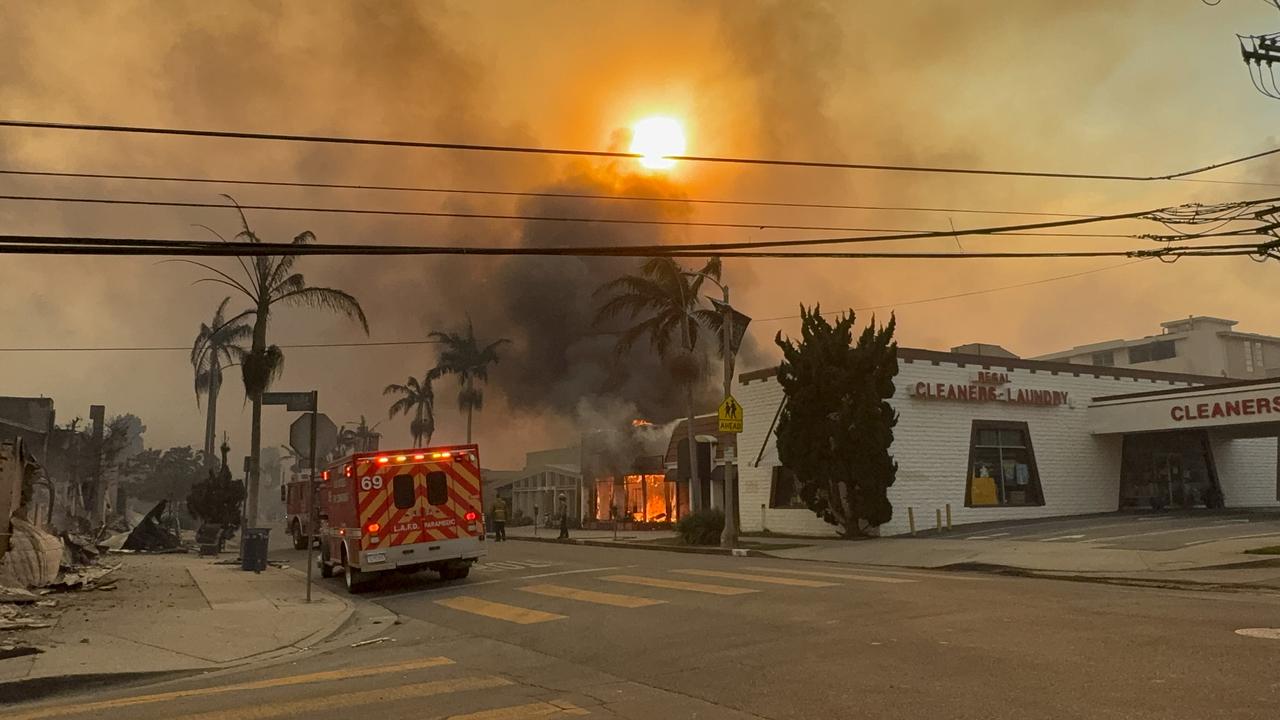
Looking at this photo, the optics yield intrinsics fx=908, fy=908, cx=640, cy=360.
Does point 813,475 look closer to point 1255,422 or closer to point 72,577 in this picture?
point 1255,422

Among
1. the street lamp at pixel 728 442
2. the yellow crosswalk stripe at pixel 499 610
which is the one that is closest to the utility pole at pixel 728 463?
the street lamp at pixel 728 442

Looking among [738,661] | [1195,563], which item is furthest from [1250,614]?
[1195,563]

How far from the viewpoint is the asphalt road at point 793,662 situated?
624cm

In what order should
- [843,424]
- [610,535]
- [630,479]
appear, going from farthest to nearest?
[630,479]
[610,535]
[843,424]

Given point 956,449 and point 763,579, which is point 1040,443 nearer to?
point 956,449

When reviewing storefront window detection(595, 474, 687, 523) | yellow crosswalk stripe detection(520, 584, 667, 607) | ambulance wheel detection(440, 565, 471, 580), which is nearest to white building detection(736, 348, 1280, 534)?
storefront window detection(595, 474, 687, 523)

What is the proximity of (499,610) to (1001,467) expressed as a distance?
69.3ft

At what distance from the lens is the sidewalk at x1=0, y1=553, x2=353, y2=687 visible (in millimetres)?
8844

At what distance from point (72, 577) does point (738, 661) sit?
12853 millimetres

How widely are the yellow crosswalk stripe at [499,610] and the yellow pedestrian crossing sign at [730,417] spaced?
455 inches

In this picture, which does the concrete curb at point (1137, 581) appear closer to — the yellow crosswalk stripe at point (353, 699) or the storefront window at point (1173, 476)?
the yellow crosswalk stripe at point (353, 699)

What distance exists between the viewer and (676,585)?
1405 cm

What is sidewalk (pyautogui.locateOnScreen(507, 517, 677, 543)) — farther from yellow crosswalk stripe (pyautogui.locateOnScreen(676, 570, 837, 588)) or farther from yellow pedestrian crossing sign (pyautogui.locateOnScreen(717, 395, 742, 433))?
yellow crosswalk stripe (pyautogui.locateOnScreen(676, 570, 837, 588))

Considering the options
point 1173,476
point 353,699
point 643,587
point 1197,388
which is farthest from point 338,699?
point 1173,476
